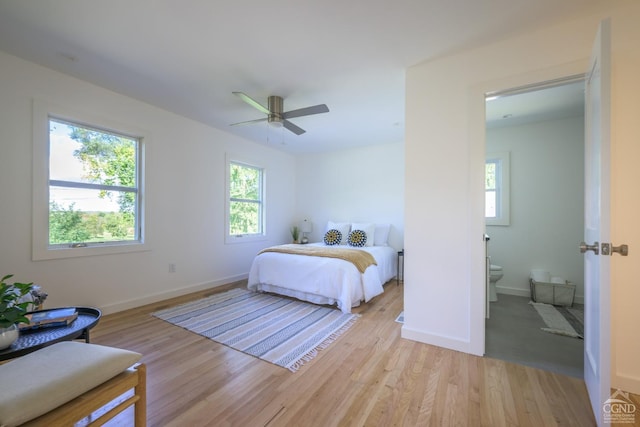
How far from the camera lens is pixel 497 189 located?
393 cm

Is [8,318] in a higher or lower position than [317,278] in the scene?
higher

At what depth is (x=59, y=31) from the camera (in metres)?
1.98

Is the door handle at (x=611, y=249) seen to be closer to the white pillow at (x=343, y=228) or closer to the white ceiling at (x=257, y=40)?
the white ceiling at (x=257, y=40)

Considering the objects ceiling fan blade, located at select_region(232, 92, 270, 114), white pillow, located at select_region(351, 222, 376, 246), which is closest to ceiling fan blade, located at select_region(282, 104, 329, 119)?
ceiling fan blade, located at select_region(232, 92, 270, 114)

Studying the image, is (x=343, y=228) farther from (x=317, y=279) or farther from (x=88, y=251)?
(x=88, y=251)

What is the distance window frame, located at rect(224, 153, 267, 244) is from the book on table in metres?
2.64

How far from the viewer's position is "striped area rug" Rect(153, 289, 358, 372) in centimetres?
216

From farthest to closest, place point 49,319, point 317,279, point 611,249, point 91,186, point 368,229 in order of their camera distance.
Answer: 1. point 368,229
2. point 317,279
3. point 91,186
4. point 49,319
5. point 611,249

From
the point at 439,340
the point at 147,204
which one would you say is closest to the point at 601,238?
the point at 439,340

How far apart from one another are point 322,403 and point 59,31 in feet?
10.6

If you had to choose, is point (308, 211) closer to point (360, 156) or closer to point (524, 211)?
point (360, 156)

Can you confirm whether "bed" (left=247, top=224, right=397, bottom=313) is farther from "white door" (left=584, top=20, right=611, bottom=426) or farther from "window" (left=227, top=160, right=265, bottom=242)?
"white door" (left=584, top=20, right=611, bottom=426)

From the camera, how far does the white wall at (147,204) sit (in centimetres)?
233

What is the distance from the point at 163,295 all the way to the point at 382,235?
3436 millimetres
